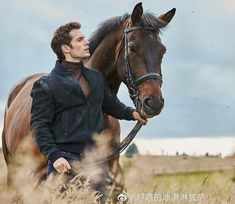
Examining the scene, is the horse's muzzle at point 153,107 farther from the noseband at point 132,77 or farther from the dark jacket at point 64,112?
the dark jacket at point 64,112

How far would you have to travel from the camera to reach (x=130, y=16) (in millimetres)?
7219

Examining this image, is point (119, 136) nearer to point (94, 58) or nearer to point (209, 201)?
point (94, 58)

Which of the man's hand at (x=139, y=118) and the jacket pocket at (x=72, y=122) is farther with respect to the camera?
the man's hand at (x=139, y=118)

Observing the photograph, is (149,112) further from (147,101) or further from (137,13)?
(137,13)

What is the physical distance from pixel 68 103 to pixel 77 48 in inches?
17.3

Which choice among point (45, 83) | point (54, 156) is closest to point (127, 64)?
point (45, 83)

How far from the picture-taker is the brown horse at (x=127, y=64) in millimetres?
6262

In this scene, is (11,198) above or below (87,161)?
above

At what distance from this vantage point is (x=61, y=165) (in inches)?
191

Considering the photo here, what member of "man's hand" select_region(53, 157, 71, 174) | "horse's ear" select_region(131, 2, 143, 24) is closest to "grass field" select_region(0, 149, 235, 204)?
"man's hand" select_region(53, 157, 71, 174)

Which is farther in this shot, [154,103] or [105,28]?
[105,28]

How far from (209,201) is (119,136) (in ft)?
6.69

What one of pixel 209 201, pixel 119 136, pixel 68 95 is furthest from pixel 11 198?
pixel 119 136

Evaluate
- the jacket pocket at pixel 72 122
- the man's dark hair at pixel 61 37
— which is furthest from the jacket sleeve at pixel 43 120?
the man's dark hair at pixel 61 37
